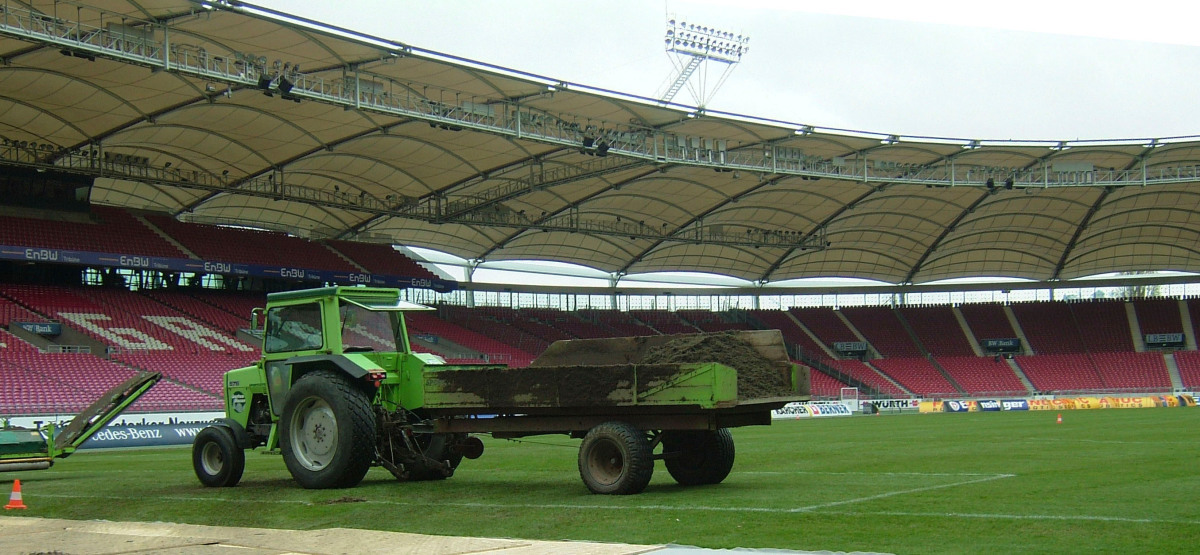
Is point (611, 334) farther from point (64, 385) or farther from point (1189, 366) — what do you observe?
point (64, 385)

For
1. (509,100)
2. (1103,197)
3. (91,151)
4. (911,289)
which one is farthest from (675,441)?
(911,289)

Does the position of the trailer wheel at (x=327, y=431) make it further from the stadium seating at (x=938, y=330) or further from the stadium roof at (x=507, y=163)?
the stadium seating at (x=938, y=330)

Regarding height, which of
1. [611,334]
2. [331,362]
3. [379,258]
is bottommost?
[331,362]

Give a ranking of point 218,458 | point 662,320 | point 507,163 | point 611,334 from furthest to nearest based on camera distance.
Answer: point 662,320 < point 611,334 < point 507,163 < point 218,458

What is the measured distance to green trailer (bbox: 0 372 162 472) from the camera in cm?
1839

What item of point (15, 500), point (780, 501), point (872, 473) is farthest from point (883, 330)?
point (15, 500)

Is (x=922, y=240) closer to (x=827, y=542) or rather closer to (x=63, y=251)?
(x=63, y=251)

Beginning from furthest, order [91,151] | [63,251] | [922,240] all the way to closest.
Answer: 1. [922,240]
2. [63,251]
3. [91,151]

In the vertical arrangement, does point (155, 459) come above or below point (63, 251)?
below

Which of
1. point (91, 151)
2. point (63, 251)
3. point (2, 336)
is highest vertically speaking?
point (91, 151)

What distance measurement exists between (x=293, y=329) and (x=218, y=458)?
8.46 ft

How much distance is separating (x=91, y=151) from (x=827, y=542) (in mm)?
40848

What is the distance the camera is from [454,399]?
14.6 metres

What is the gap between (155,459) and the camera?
26703mm
